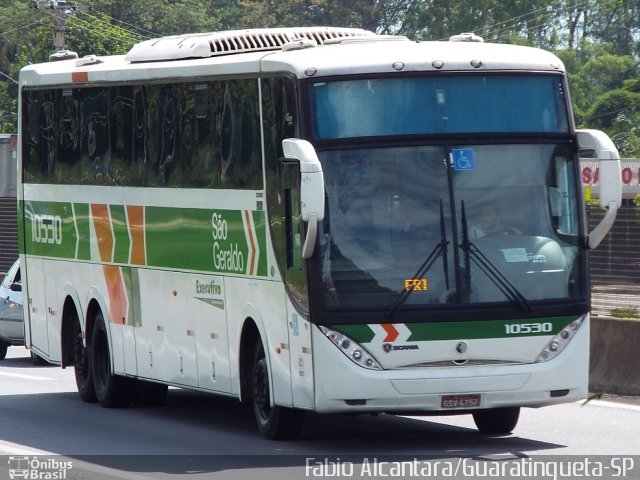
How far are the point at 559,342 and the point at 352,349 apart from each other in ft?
5.58

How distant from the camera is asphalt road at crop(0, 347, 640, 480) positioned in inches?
486

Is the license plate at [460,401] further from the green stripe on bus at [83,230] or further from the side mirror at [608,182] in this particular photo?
the green stripe on bus at [83,230]

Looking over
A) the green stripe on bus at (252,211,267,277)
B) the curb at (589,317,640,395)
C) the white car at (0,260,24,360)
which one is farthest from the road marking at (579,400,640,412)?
the white car at (0,260,24,360)

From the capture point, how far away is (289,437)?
13.7m

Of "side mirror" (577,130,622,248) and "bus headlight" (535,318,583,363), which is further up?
"side mirror" (577,130,622,248)

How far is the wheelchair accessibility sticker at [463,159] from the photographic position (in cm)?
1289

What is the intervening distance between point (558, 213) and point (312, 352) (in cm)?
229

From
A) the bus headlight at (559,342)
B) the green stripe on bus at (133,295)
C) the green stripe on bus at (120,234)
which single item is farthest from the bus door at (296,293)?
the green stripe on bus at (120,234)

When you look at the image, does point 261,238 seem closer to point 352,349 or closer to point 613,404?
point 352,349

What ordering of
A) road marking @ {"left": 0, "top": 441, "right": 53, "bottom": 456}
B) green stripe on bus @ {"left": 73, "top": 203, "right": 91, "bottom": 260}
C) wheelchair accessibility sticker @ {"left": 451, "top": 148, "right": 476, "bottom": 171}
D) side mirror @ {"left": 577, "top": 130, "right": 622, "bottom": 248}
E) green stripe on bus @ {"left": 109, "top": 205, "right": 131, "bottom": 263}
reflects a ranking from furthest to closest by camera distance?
green stripe on bus @ {"left": 73, "top": 203, "right": 91, "bottom": 260} → green stripe on bus @ {"left": 109, "top": 205, "right": 131, "bottom": 263} → road marking @ {"left": 0, "top": 441, "right": 53, "bottom": 456} → wheelchair accessibility sticker @ {"left": 451, "top": 148, "right": 476, "bottom": 171} → side mirror @ {"left": 577, "top": 130, "right": 622, "bottom": 248}

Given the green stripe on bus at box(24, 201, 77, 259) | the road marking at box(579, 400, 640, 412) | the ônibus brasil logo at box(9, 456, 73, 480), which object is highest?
the green stripe on bus at box(24, 201, 77, 259)

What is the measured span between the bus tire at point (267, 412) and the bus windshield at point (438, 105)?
226 cm

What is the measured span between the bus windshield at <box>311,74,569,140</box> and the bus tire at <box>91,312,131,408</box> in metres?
5.87

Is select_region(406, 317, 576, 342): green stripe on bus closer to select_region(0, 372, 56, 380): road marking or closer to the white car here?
select_region(0, 372, 56, 380): road marking
